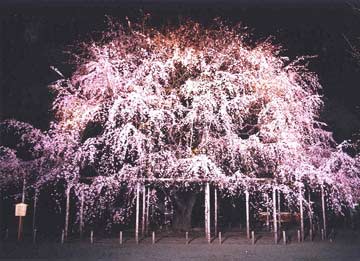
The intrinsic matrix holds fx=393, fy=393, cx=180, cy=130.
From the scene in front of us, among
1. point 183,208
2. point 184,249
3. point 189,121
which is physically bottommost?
point 184,249

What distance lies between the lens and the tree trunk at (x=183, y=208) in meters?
18.0

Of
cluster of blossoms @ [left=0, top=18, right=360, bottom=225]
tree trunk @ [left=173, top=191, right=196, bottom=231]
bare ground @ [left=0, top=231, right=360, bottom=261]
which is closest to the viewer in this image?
bare ground @ [left=0, top=231, right=360, bottom=261]

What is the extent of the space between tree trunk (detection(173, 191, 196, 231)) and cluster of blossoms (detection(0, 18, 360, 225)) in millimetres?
→ 2277

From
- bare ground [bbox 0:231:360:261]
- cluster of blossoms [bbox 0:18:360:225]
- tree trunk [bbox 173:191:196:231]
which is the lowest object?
bare ground [bbox 0:231:360:261]

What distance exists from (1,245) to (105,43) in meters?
9.43

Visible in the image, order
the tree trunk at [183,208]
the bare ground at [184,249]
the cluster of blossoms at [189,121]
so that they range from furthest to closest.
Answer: the tree trunk at [183,208] → the cluster of blossoms at [189,121] → the bare ground at [184,249]

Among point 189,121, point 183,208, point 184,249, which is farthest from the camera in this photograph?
point 183,208

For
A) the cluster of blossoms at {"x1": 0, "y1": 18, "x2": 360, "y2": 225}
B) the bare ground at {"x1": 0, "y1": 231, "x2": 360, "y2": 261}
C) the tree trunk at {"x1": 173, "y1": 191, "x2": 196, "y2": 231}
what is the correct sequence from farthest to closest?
the tree trunk at {"x1": 173, "y1": 191, "x2": 196, "y2": 231} → the cluster of blossoms at {"x1": 0, "y1": 18, "x2": 360, "y2": 225} → the bare ground at {"x1": 0, "y1": 231, "x2": 360, "y2": 261}

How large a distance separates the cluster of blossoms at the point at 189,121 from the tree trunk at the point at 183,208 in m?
2.28

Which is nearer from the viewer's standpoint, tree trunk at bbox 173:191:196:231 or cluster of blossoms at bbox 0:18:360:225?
cluster of blossoms at bbox 0:18:360:225

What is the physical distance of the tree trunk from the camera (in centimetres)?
1797

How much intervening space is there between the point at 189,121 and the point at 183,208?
446 centimetres

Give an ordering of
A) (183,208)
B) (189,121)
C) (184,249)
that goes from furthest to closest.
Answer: (183,208), (189,121), (184,249)

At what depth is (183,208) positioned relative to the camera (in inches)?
717
